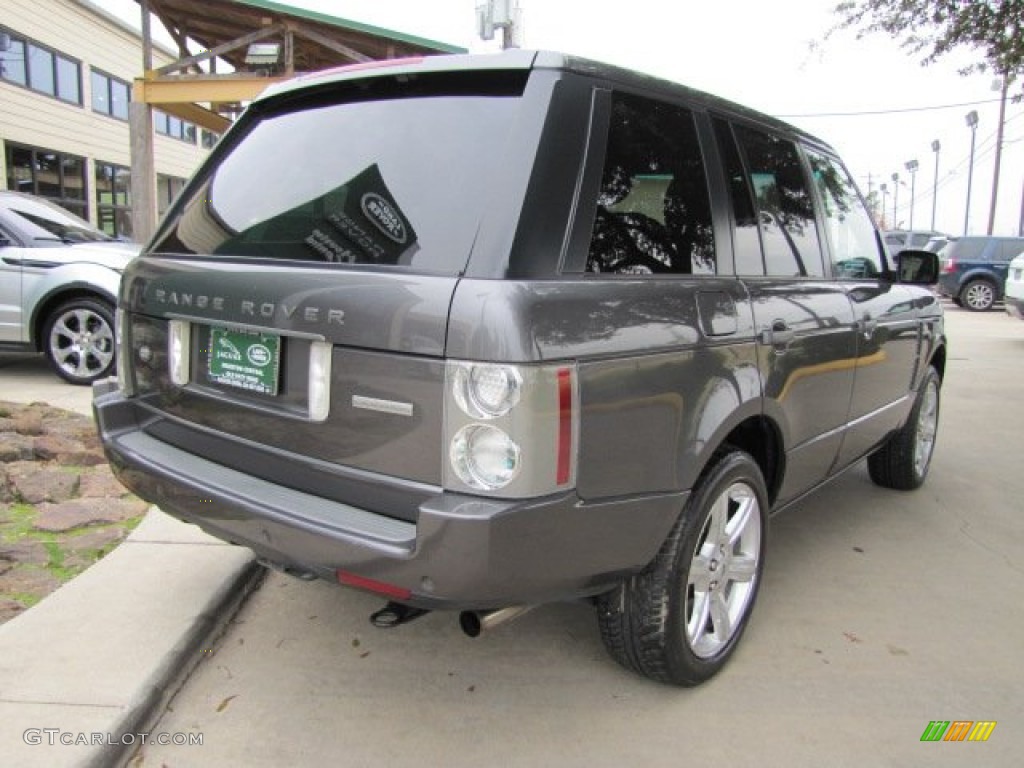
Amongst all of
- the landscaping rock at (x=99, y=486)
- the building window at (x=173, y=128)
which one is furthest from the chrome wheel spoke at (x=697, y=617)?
the building window at (x=173, y=128)

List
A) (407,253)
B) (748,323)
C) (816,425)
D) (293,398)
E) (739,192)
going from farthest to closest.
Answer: (816,425)
(739,192)
(748,323)
(293,398)
(407,253)

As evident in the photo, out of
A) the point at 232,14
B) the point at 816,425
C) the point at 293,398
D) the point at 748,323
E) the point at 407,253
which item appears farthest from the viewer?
the point at 232,14

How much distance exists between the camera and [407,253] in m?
2.16

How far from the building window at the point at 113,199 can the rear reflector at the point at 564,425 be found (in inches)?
948

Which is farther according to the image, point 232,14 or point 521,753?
point 232,14

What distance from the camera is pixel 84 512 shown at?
13.2 ft

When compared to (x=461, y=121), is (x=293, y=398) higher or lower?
lower

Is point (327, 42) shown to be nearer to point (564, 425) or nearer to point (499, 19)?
point (499, 19)

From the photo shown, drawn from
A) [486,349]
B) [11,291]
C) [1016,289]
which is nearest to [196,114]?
[11,291]

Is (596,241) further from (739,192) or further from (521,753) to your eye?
(521,753)

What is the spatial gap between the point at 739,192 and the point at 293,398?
1.72 meters

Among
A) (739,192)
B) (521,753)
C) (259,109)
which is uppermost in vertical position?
(259,109)

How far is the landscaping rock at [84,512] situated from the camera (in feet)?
12.6

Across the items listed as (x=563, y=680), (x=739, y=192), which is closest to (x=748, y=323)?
(x=739, y=192)
